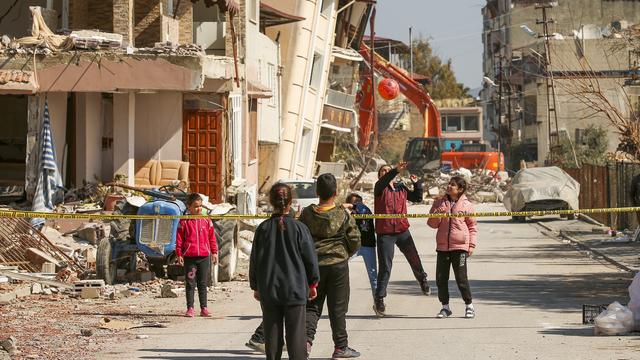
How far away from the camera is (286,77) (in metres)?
51.8

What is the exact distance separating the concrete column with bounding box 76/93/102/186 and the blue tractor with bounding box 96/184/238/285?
332 inches

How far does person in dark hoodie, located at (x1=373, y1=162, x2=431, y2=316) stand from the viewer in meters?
15.5

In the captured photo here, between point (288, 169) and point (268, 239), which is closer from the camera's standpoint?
point (268, 239)

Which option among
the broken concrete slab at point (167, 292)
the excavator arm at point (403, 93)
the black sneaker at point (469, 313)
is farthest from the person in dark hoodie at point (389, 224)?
the excavator arm at point (403, 93)

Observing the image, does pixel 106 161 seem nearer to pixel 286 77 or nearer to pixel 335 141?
pixel 286 77

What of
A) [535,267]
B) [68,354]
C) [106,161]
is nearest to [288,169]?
[106,161]

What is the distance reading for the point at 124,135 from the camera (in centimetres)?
3003

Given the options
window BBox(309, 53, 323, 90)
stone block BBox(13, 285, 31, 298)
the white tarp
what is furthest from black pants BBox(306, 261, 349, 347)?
window BBox(309, 53, 323, 90)

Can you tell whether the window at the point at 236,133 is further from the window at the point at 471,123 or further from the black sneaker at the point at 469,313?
the window at the point at 471,123

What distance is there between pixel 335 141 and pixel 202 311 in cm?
5285

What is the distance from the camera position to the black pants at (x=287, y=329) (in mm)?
10227

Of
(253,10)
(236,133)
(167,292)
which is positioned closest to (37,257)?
(167,292)

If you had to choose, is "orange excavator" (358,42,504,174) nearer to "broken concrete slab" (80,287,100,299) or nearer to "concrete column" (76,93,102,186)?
"concrete column" (76,93,102,186)

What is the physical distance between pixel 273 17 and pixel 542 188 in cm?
1182
